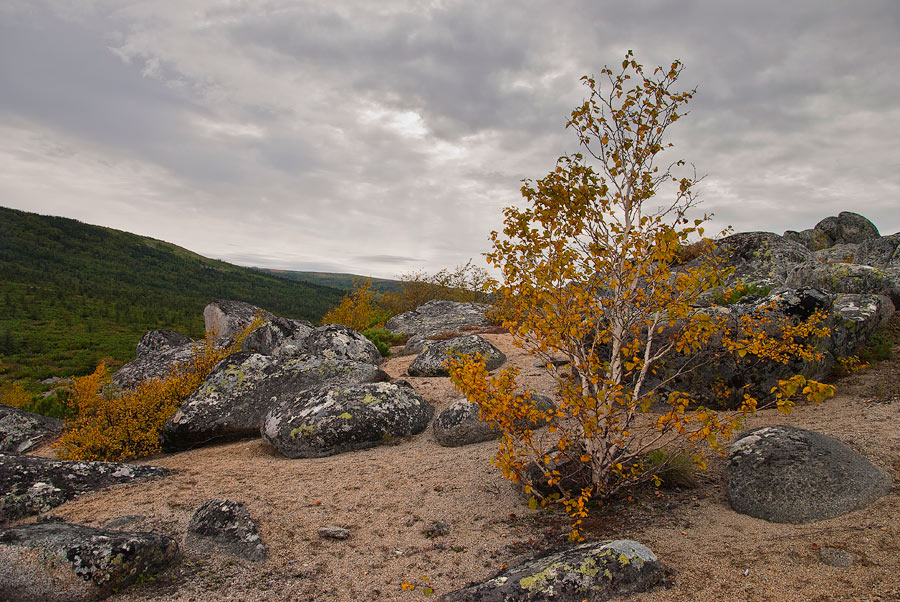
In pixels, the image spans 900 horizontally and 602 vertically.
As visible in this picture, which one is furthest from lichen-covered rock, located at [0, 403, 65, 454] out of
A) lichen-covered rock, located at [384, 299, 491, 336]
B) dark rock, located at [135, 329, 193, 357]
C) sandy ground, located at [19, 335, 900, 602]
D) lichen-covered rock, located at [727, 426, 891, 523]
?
lichen-covered rock, located at [727, 426, 891, 523]

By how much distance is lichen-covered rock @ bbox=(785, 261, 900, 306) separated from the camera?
419 inches

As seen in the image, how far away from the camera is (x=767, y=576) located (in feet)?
11.6

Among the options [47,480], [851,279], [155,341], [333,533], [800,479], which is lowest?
[47,480]

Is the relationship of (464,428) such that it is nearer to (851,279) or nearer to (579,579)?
(579,579)

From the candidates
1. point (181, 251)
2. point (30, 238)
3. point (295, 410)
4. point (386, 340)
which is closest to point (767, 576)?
point (295, 410)

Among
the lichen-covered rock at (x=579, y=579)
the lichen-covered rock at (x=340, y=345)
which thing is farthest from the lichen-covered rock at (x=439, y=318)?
the lichen-covered rock at (x=579, y=579)

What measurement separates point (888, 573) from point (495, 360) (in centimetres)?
996

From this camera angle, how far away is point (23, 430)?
11625mm

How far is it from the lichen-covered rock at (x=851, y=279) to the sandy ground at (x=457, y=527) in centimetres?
378

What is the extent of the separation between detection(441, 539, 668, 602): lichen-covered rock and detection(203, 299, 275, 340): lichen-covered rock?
621 inches

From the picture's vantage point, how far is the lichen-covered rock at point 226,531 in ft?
15.3

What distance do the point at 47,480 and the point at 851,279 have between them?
53.6 feet

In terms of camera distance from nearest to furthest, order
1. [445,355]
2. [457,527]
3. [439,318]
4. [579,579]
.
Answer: [579,579]
[457,527]
[445,355]
[439,318]

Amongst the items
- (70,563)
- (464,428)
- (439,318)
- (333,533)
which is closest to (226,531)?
(333,533)
